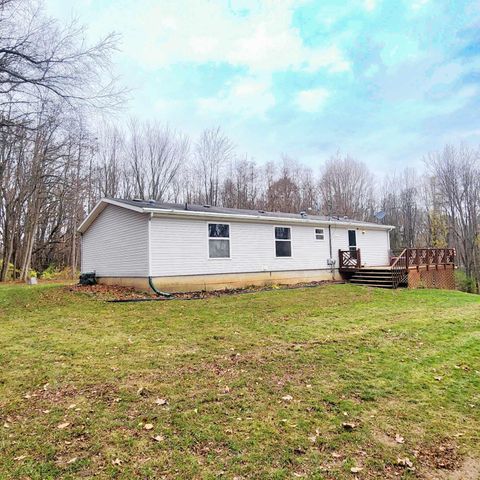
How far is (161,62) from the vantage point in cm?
1323

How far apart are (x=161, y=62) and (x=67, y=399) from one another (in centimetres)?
1313

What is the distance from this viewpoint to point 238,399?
3504 millimetres

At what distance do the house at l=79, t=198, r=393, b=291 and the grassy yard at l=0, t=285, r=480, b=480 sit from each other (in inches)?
173

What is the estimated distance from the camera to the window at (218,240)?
12.2m

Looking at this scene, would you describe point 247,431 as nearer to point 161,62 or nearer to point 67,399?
point 67,399

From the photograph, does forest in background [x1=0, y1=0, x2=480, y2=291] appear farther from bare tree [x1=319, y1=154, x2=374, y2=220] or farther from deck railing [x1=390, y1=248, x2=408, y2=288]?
deck railing [x1=390, y1=248, x2=408, y2=288]

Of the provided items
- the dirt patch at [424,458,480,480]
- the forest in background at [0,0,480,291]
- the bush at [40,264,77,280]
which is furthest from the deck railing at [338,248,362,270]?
the bush at [40,264,77,280]

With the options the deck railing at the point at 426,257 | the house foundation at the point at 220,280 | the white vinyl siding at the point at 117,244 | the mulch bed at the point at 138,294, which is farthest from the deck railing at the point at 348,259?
the white vinyl siding at the point at 117,244

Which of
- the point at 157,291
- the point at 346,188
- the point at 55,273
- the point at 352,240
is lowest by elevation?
the point at 157,291

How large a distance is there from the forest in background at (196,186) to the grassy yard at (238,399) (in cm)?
1425

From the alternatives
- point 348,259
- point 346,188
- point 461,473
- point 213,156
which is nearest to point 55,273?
point 213,156

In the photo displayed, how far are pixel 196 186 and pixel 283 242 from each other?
18.1 metres

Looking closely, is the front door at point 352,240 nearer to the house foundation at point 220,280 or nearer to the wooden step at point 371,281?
the wooden step at point 371,281

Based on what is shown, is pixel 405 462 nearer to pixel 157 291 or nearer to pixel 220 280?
pixel 157 291
